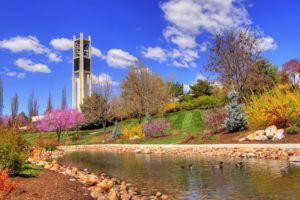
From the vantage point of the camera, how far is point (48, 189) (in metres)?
9.60

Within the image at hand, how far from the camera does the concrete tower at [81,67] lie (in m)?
75.9

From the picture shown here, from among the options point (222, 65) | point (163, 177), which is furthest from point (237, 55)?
point (163, 177)

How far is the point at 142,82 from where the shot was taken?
49.5 m

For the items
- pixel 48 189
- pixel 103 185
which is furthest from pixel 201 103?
pixel 48 189

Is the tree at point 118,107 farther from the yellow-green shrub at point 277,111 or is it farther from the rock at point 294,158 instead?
the rock at point 294,158

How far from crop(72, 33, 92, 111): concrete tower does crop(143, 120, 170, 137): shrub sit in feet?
140

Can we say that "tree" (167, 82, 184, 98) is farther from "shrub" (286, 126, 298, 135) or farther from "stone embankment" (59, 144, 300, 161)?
"shrub" (286, 126, 298, 135)

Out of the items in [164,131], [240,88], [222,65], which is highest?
[222,65]

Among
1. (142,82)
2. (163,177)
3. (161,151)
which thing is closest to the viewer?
(163,177)

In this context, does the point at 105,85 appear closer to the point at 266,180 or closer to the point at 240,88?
the point at 240,88

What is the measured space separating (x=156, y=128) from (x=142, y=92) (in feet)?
51.4

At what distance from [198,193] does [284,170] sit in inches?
176

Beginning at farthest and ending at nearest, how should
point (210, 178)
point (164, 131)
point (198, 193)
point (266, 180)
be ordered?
point (164, 131) < point (210, 178) < point (266, 180) < point (198, 193)

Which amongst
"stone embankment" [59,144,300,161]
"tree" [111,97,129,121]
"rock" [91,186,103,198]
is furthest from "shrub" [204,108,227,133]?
"tree" [111,97,129,121]
